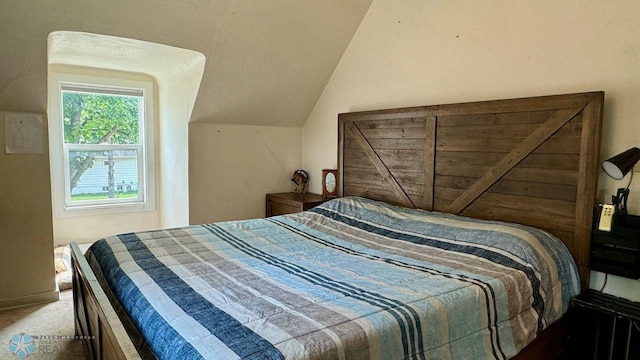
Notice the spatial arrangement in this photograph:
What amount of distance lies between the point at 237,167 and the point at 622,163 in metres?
3.14

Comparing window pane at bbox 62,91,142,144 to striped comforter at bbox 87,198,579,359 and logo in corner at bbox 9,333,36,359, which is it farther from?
striped comforter at bbox 87,198,579,359

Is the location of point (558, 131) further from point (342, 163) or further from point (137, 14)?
point (137, 14)

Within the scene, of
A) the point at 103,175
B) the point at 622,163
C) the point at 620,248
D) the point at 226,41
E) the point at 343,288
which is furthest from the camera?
the point at 103,175

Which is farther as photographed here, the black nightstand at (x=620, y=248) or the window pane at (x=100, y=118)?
the window pane at (x=100, y=118)

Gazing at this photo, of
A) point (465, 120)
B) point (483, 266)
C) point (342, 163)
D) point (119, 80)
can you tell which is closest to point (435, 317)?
point (483, 266)

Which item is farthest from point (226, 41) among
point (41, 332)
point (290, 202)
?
point (41, 332)

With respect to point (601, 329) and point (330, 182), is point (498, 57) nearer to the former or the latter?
point (601, 329)

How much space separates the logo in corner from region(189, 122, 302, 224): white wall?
5.20ft

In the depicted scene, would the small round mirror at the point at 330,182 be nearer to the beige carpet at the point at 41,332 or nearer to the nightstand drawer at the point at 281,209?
the nightstand drawer at the point at 281,209

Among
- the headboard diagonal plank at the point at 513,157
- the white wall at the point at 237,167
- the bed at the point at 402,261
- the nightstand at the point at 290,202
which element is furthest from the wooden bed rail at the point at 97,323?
the headboard diagonal plank at the point at 513,157

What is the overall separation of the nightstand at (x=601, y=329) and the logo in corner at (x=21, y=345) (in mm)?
3057

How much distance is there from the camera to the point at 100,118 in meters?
4.12

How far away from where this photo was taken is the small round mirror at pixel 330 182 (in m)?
3.69

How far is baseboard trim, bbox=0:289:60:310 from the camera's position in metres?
2.88
